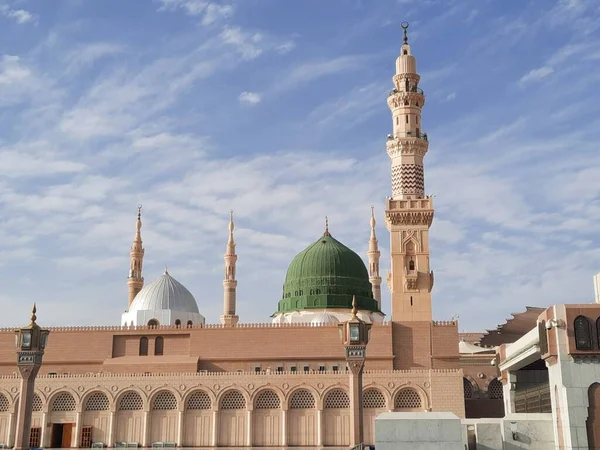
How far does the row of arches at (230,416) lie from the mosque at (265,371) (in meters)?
0.05

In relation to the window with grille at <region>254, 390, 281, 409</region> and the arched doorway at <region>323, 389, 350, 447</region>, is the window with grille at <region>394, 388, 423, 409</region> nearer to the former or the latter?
the arched doorway at <region>323, 389, 350, 447</region>

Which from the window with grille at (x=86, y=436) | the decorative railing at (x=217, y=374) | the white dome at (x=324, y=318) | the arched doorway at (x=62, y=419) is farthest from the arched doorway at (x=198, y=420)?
the white dome at (x=324, y=318)

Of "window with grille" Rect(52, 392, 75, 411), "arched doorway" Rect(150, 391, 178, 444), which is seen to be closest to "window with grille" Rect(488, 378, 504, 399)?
"arched doorway" Rect(150, 391, 178, 444)

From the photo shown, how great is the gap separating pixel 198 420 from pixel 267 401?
11.2ft

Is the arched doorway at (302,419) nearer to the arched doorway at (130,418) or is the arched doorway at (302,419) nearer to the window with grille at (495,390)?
the arched doorway at (130,418)

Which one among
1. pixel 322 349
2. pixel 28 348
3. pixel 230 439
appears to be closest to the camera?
pixel 28 348

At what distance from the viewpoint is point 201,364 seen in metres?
37.3

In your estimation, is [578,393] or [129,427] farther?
[129,427]

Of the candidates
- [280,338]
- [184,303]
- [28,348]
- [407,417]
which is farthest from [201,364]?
[407,417]

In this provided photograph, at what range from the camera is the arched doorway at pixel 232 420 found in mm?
34188

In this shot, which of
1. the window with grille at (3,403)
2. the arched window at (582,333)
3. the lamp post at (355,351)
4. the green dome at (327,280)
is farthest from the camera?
the green dome at (327,280)

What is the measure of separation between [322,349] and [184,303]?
1150cm

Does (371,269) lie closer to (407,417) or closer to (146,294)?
(146,294)

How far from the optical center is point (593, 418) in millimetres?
19344
